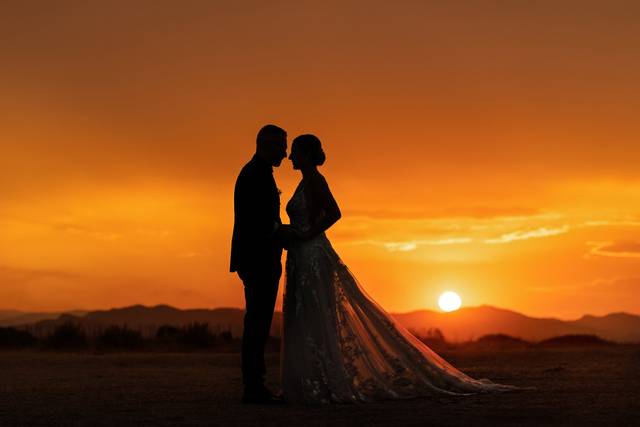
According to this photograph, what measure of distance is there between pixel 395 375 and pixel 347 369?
0.63 m

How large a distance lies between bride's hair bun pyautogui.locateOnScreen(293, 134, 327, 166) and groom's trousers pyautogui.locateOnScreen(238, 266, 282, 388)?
4.45 feet

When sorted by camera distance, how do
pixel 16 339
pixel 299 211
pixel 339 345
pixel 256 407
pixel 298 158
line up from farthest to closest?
pixel 16 339 → pixel 299 211 → pixel 339 345 → pixel 298 158 → pixel 256 407

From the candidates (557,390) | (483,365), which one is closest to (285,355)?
(557,390)

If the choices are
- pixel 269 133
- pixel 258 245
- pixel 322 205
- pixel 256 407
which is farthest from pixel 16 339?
pixel 269 133

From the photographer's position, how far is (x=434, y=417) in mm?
8852

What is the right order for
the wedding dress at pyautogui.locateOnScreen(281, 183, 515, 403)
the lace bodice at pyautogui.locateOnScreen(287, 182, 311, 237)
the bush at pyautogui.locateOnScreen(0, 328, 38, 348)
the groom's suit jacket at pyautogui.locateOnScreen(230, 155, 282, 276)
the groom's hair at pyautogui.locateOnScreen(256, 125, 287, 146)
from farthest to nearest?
the bush at pyautogui.locateOnScreen(0, 328, 38, 348) → the lace bodice at pyautogui.locateOnScreen(287, 182, 311, 237) → the wedding dress at pyautogui.locateOnScreen(281, 183, 515, 403) → the groom's hair at pyautogui.locateOnScreen(256, 125, 287, 146) → the groom's suit jacket at pyautogui.locateOnScreen(230, 155, 282, 276)

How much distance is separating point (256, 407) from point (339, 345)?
4.20 ft

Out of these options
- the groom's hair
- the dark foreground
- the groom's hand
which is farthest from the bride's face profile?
the dark foreground

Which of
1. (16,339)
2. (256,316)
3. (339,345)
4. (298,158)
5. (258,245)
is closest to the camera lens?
(258,245)

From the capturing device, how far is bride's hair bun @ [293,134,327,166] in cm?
1066

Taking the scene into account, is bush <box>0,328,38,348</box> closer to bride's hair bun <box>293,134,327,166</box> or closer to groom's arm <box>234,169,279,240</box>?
groom's arm <box>234,169,279,240</box>

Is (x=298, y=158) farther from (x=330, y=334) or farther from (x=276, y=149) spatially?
(x=330, y=334)

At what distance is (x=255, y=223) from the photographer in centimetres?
1034

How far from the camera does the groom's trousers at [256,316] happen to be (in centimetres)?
1037
